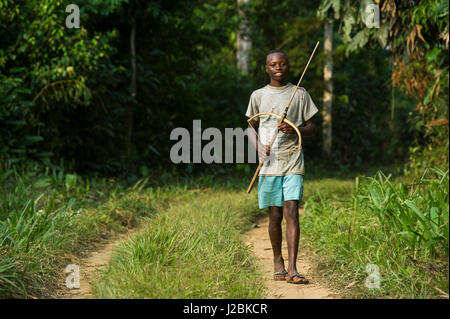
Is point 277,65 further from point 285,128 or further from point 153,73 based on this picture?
point 153,73

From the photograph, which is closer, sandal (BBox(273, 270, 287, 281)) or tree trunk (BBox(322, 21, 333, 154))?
sandal (BBox(273, 270, 287, 281))

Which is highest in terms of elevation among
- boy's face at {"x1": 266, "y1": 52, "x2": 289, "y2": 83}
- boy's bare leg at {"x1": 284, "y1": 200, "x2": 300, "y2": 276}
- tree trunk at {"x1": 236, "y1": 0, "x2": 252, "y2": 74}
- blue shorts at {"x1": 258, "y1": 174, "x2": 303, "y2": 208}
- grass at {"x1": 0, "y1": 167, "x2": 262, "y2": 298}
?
tree trunk at {"x1": 236, "y1": 0, "x2": 252, "y2": 74}

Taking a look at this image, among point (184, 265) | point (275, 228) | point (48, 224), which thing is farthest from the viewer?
point (48, 224)

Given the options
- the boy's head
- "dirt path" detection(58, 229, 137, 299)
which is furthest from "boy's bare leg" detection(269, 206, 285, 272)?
"dirt path" detection(58, 229, 137, 299)

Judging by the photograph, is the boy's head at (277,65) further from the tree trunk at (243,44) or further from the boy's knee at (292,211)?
the tree trunk at (243,44)

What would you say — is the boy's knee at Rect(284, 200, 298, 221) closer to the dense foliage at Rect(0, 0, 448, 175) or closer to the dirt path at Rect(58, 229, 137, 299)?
the dirt path at Rect(58, 229, 137, 299)

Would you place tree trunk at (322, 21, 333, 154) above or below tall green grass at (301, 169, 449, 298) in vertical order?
above

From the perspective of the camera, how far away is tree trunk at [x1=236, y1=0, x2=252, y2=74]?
45.3ft

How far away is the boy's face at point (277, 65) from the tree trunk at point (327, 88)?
30.8 feet

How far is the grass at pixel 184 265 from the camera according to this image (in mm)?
3340

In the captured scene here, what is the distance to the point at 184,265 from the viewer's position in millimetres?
3900

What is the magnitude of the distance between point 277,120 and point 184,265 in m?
1.31

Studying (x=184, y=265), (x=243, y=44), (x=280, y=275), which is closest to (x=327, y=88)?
(x=243, y=44)
